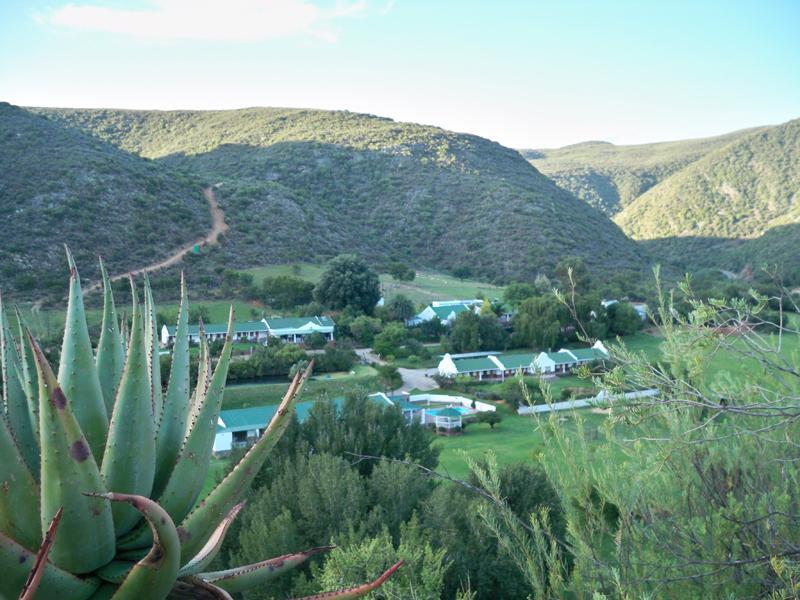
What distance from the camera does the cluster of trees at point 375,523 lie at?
257 inches

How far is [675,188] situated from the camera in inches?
3848

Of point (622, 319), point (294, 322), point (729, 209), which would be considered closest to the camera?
point (294, 322)

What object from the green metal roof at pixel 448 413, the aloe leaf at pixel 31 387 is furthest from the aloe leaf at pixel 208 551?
the green metal roof at pixel 448 413

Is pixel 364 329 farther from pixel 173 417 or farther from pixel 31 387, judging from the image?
pixel 31 387

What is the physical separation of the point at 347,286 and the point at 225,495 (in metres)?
40.1

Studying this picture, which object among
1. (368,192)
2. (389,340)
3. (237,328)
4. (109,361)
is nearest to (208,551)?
(109,361)

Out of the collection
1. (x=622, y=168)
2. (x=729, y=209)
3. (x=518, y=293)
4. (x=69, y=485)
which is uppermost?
(x=622, y=168)

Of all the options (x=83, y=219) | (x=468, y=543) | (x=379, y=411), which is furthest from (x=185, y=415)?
(x=83, y=219)

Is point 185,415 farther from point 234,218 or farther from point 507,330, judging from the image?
point 234,218

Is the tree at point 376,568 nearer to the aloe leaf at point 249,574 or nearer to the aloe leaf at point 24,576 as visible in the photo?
the aloe leaf at point 249,574

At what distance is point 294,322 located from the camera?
37.8 m

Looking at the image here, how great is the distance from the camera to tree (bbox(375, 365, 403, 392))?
1208 inches

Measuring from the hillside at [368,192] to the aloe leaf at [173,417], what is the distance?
45.1m

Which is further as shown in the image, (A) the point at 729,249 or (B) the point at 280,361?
(A) the point at 729,249
